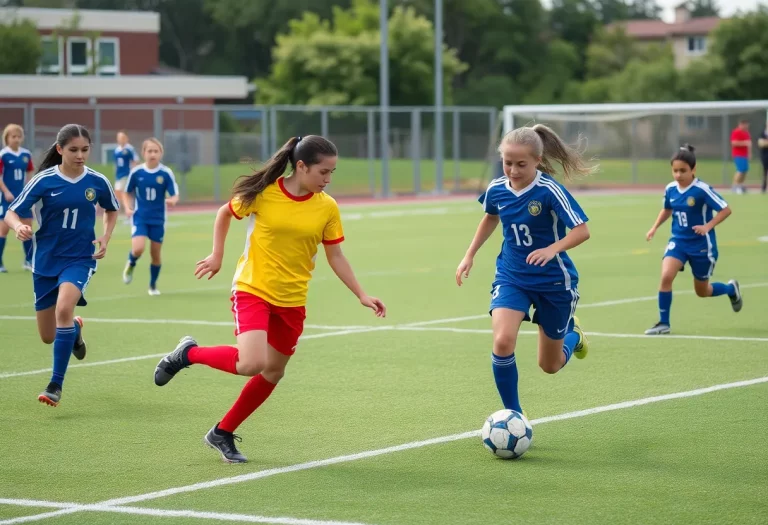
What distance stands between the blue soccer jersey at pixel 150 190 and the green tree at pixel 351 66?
46188 millimetres

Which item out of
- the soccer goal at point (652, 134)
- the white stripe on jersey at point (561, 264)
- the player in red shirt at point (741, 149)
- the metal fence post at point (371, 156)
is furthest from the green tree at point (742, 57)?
the white stripe on jersey at point (561, 264)

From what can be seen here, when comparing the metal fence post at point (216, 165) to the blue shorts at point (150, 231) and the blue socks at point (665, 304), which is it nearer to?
the blue shorts at point (150, 231)

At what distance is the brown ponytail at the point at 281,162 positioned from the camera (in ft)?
20.4

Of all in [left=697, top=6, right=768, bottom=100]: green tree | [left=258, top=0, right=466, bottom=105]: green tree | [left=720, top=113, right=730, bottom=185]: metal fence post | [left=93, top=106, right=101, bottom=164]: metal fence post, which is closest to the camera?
[left=93, top=106, right=101, bottom=164]: metal fence post

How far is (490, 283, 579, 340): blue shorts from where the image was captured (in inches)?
265

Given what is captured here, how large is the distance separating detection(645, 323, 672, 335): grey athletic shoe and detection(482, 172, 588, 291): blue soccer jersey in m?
3.95

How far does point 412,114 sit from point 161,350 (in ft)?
92.5

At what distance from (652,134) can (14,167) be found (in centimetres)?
2902

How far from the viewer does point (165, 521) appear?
5.21 metres

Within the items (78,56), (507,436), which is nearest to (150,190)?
(507,436)

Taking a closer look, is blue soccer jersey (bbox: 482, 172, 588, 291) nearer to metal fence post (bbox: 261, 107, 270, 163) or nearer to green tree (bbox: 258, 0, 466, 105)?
metal fence post (bbox: 261, 107, 270, 163)

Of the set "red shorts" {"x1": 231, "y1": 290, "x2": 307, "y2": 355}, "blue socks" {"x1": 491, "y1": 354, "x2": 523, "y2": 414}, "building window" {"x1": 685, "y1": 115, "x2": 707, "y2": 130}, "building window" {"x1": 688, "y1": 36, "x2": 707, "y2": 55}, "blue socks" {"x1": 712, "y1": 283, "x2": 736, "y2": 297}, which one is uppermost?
"building window" {"x1": 688, "y1": 36, "x2": 707, "y2": 55}

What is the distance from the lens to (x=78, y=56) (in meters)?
55.1

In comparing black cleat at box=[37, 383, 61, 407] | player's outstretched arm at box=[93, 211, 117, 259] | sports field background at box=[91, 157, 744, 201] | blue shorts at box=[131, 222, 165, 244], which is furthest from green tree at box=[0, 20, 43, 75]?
black cleat at box=[37, 383, 61, 407]
